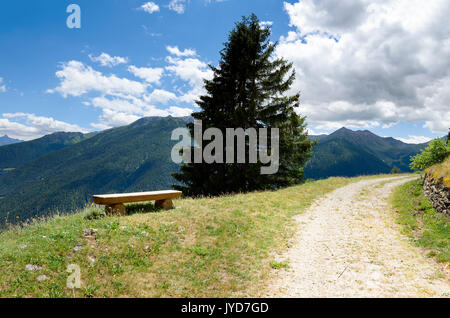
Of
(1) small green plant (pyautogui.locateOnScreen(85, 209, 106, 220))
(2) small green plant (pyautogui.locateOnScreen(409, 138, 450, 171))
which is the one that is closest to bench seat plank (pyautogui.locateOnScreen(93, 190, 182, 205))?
(1) small green plant (pyautogui.locateOnScreen(85, 209, 106, 220))

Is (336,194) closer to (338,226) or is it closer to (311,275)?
(338,226)

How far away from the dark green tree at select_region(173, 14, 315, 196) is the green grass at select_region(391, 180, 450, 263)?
31.2 feet

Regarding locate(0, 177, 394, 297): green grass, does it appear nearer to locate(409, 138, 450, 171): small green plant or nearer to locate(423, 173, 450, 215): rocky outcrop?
locate(423, 173, 450, 215): rocky outcrop

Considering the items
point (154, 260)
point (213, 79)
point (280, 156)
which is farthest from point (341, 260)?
point (213, 79)

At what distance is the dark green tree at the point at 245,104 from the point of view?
62.5 ft

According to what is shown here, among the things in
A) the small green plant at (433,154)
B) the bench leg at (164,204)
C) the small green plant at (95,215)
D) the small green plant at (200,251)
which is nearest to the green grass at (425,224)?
the small green plant at (433,154)

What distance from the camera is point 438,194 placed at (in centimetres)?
1045

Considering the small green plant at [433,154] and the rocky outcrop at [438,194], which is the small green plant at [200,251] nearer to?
the rocky outcrop at [438,194]

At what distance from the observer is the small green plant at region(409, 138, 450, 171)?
13852 millimetres

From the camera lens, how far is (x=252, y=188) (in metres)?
19.0

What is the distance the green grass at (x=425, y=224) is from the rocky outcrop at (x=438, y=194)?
9.4 inches

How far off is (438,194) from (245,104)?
14563 mm

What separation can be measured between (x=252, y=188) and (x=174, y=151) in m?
7.57

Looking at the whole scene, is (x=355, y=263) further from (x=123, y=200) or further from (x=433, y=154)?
(x=433, y=154)
